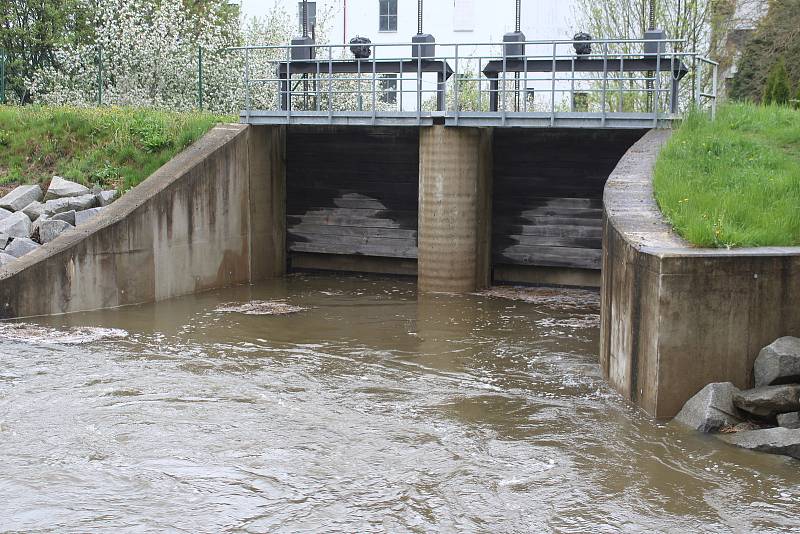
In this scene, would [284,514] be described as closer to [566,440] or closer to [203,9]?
[566,440]

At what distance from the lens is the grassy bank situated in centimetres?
1859

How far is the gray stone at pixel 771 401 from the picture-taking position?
923 cm

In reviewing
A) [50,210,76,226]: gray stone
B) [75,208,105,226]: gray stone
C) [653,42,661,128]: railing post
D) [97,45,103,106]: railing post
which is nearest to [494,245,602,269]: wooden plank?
[653,42,661,128]: railing post

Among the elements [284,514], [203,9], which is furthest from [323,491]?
[203,9]

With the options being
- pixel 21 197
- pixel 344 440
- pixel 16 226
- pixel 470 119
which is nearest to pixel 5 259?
pixel 16 226

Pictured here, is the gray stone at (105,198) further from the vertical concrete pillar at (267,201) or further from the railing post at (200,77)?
the railing post at (200,77)

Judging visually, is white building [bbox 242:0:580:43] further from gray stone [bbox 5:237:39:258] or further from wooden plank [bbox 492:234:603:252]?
gray stone [bbox 5:237:39:258]

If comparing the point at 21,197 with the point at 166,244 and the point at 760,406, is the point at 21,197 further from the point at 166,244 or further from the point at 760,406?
the point at 760,406

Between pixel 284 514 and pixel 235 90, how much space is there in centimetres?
1949

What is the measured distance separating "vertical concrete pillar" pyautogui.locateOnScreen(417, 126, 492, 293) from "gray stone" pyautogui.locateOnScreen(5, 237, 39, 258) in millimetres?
6383

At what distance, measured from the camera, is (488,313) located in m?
16.0

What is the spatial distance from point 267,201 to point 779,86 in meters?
14.0

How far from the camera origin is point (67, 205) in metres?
17.4

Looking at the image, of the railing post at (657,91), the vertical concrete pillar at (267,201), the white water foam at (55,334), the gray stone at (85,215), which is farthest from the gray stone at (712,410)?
the vertical concrete pillar at (267,201)
